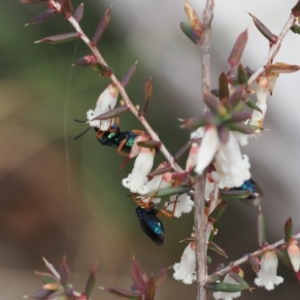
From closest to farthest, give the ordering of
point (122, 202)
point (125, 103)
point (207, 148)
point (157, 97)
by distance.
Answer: point (207, 148), point (125, 103), point (122, 202), point (157, 97)

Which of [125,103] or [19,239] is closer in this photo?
[125,103]

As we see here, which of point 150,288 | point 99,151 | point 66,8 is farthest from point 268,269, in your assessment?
point 99,151

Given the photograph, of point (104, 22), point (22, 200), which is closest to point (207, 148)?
point (104, 22)

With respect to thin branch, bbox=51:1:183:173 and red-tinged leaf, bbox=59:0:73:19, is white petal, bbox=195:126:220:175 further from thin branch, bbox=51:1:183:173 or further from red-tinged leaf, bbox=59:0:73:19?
red-tinged leaf, bbox=59:0:73:19

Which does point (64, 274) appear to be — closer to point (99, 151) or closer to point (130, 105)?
point (130, 105)

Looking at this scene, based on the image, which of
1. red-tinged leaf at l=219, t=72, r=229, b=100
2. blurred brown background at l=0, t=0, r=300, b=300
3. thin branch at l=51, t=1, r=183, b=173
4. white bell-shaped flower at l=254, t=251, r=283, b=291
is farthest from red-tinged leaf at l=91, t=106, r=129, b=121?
blurred brown background at l=0, t=0, r=300, b=300

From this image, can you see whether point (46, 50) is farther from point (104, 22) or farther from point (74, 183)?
point (104, 22)
